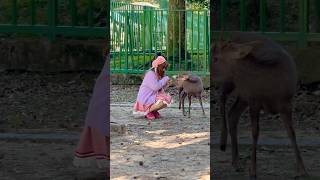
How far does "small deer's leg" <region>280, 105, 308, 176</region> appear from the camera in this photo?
12.7ft

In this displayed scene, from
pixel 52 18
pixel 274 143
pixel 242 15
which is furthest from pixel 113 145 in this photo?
pixel 242 15

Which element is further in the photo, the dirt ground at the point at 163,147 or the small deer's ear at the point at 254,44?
the dirt ground at the point at 163,147

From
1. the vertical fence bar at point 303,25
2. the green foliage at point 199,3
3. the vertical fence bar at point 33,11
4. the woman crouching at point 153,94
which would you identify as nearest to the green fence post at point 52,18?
the vertical fence bar at point 33,11

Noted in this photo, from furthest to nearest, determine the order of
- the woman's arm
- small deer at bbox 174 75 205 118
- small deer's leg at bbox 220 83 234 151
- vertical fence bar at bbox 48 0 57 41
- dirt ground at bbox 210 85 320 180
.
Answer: the woman's arm
small deer at bbox 174 75 205 118
vertical fence bar at bbox 48 0 57 41
dirt ground at bbox 210 85 320 180
small deer's leg at bbox 220 83 234 151

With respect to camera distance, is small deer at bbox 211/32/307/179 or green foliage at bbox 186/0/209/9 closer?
small deer at bbox 211/32/307/179

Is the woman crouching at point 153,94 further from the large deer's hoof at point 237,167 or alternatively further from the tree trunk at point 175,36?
the large deer's hoof at point 237,167

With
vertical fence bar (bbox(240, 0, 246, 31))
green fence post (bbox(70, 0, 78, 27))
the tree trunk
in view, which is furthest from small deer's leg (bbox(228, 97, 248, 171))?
the tree trunk

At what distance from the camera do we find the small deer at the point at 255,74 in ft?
12.4

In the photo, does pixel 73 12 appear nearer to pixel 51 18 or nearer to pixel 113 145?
pixel 51 18

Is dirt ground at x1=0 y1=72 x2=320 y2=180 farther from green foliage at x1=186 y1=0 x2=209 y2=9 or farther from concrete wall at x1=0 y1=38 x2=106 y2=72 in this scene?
green foliage at x1=186 y1=0 x2=209 y2=9

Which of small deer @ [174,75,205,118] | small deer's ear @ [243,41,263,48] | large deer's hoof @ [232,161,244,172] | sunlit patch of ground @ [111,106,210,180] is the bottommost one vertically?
sunlit patch of ground @ [111,106,210,180]

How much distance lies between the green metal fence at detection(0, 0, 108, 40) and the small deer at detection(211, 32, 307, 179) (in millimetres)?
→ 918

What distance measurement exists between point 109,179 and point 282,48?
157cm

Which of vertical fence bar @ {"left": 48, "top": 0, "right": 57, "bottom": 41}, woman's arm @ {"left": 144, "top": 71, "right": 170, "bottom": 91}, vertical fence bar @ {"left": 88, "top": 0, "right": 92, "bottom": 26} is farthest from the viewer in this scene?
woman's arm @ {"left": 144, "top": 71, "right": 170, "bottom": 91}
